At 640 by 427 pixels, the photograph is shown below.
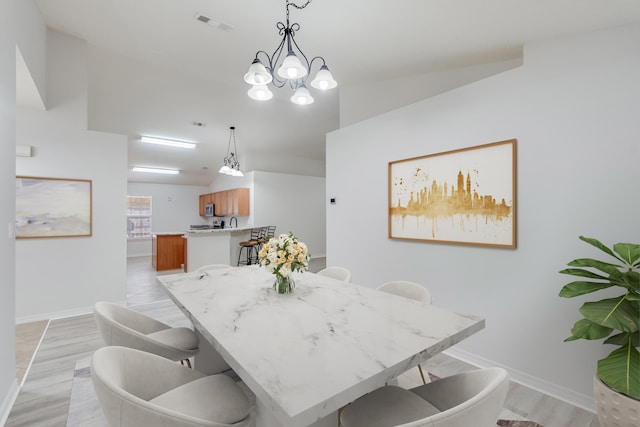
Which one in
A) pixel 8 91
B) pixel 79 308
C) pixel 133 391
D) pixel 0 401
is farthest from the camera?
pixel 79 308

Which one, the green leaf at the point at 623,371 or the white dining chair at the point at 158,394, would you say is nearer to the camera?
the white dining chair at the point at 158,394

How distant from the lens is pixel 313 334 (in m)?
1.26

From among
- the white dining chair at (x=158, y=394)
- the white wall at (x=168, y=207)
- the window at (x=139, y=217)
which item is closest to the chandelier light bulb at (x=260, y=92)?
the white dining chair at (x=158, y=394)

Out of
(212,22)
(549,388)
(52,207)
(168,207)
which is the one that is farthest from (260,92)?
(168,207)

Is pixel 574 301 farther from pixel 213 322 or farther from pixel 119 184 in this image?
pixel 119 184

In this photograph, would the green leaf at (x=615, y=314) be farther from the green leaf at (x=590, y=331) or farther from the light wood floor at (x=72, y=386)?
the light wood floor at (x=72, y=386)

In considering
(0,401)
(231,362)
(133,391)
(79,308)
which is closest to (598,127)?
(231,362)

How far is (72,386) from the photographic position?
2.28 m

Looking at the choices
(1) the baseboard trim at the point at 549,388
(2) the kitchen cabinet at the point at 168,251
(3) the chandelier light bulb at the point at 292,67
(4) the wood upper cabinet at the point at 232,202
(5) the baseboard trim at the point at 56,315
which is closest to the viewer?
(3) the chandelier light bulb at the point at 292,67

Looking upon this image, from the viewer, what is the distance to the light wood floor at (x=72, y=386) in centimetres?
192

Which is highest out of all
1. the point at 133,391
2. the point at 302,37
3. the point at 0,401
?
the point at 302,37

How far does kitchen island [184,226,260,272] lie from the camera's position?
18.6 ft

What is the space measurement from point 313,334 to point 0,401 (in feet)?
6.97

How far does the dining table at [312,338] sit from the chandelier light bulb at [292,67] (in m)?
1.41
